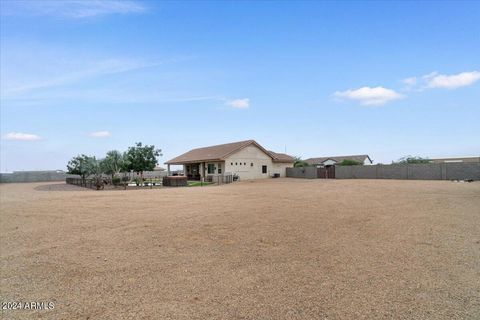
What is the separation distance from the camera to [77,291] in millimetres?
4805

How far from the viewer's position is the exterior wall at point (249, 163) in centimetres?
3531

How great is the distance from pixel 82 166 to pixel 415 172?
3285 centimetres

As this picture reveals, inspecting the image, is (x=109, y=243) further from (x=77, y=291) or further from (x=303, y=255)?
(x=303, y=255)

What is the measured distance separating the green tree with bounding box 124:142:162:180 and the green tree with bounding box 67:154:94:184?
4013mm

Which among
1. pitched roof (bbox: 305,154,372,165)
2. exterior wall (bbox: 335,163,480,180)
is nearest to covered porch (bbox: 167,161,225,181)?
exterior wall (bbox: 335,163,480,180)

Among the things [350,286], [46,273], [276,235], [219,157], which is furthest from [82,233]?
[219,157]

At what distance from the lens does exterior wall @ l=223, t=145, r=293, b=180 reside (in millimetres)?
35312

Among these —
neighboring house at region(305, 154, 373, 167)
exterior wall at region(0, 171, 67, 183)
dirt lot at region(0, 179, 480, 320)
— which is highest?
neighboring house at region(305, 154, 373, 167)

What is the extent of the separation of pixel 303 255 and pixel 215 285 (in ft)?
6.67

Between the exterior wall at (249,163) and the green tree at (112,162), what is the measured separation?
1107cm

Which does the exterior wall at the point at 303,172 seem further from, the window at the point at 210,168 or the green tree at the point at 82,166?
the green tree at the point at 82,166

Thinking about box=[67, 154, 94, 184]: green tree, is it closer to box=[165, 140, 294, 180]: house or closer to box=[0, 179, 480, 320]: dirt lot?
box=[165, 140, 294, 180]: house

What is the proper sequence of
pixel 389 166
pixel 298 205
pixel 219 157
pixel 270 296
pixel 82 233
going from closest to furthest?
pixel 270 296
pixel 82 233
pixel 298 205
pixel 389 166
pixel 219 157

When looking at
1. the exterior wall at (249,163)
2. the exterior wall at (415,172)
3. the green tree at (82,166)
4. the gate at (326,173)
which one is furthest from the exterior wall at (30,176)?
the exterior wall at (415,172)
